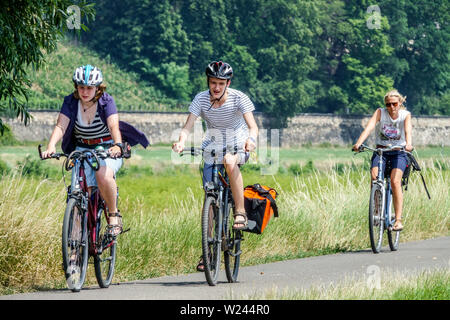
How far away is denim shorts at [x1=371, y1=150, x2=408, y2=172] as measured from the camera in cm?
1256

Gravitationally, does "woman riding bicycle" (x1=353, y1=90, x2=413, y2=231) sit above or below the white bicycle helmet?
below

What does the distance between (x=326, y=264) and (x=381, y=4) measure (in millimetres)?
92223

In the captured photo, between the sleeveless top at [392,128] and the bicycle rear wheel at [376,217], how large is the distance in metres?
0.60

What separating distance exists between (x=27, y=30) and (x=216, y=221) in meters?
3.47

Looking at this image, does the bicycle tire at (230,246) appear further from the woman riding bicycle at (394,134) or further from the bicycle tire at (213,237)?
the woman riding bicycle at (394,134)

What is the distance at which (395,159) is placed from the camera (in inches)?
496

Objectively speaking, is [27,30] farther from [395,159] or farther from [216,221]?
[395,159]

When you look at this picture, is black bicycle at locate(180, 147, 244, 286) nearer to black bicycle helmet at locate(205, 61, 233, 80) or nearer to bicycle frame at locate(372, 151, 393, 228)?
black bicycle helmet at locate(205, 61, 233, 80)

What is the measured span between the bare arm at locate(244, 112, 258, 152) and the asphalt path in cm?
116

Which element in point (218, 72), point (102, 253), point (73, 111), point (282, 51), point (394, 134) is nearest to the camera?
point (73, 111)

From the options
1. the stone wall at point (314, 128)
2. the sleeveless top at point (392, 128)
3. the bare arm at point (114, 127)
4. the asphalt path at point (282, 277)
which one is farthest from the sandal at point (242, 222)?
the stone wall at point (314, 128)

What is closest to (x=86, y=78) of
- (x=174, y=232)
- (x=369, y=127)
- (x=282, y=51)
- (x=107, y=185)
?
(x=107, y=185)

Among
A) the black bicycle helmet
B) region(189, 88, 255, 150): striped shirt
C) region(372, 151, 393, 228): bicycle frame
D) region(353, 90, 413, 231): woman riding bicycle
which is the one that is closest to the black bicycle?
region(189, 88, 255, 150): striped shirt

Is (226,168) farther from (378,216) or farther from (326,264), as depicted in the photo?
(378,216)
